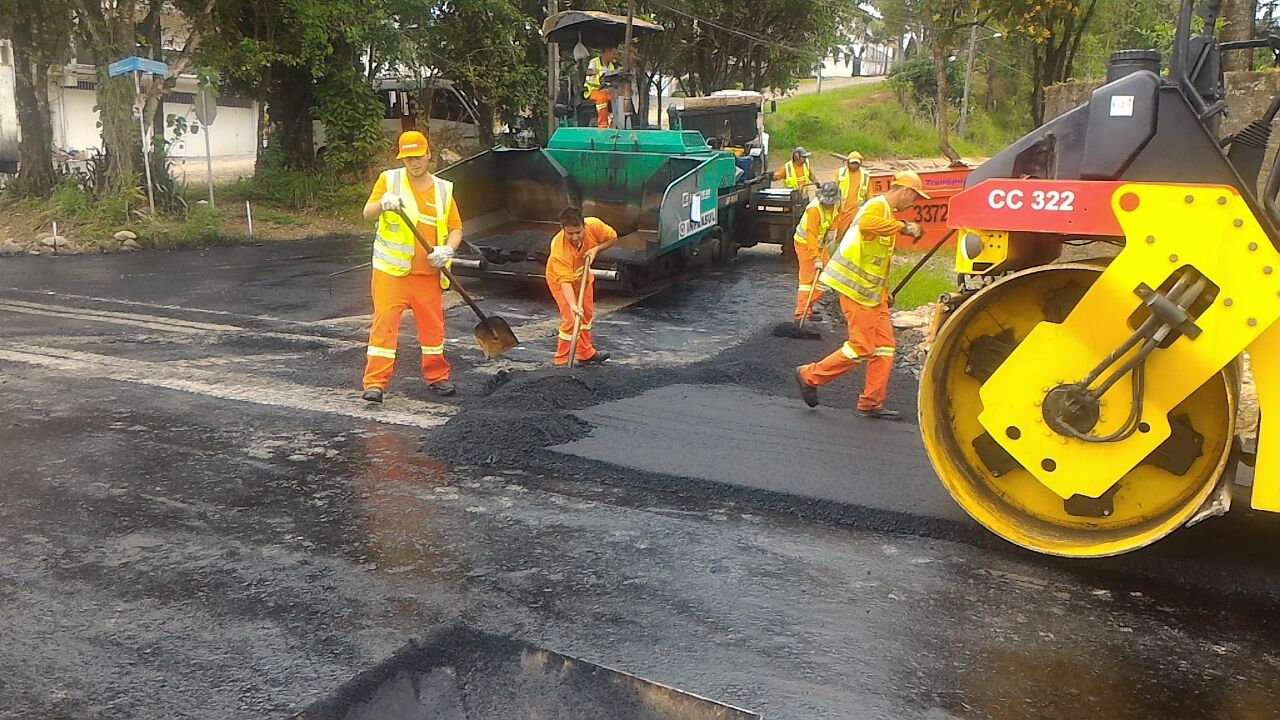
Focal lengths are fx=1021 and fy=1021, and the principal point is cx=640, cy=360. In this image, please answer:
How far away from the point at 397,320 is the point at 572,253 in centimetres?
145

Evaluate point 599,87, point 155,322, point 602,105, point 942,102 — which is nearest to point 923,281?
point 602,105

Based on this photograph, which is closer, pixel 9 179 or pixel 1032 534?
pixel 1032 534

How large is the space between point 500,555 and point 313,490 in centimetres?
110

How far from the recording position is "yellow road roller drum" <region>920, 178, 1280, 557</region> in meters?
3.00

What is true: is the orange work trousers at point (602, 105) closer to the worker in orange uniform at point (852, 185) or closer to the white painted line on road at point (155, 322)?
the worker in orange uniform at point (852, 185)

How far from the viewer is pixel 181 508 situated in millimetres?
4102

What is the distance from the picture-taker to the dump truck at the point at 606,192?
30.7ft

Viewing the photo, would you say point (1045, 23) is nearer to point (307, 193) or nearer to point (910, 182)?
point (910, 182)

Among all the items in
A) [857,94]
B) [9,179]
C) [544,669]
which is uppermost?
[857,94]

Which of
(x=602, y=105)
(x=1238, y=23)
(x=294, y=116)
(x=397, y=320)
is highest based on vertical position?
(x=1238, y=23)

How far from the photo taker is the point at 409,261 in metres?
5.68

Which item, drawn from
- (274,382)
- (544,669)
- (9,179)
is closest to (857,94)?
(9,179)

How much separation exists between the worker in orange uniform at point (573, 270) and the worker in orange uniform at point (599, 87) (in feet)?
14.4

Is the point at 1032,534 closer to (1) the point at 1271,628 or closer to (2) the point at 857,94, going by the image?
(1) the point at 1271,628
